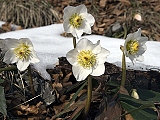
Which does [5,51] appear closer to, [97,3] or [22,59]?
[22,59]

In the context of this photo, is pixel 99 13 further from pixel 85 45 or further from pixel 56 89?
pixel 85 45

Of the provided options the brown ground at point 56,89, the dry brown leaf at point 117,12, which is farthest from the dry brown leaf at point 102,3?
the brown ground at point 56,89

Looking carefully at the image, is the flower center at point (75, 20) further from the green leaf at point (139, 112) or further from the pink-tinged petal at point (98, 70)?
the green leaf at point (139, 112)

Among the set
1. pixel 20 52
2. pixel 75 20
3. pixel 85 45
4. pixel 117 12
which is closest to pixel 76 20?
pixel 75 20

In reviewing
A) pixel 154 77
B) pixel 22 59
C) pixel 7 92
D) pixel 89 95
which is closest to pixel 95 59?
pixel 89 95

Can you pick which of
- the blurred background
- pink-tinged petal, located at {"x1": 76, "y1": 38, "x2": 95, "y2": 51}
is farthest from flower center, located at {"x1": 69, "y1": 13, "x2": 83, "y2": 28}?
the blurred background

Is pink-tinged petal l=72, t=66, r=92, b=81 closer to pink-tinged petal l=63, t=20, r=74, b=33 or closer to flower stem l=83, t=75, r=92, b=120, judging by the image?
flower stem l=83, t=75, r=92, b=120
